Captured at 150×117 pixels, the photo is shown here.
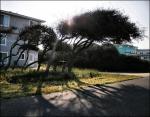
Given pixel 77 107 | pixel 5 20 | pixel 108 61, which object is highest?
pixel 5 20

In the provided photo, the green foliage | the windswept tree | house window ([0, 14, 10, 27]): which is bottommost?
the green foliage

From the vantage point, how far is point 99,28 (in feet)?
69.8

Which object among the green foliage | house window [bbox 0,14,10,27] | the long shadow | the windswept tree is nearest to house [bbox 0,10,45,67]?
house window [bbox 0,14,10,27]

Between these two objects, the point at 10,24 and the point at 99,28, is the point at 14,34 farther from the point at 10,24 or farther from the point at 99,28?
the point at 99,28

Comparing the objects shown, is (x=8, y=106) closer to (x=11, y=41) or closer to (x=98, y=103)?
(x=98, y=103)

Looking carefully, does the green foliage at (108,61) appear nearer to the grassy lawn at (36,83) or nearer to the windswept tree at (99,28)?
the windswept tree at (99,28)

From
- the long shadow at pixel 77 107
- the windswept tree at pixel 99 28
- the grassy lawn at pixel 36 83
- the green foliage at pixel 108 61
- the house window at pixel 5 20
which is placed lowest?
the long shadow at pixel 77 107

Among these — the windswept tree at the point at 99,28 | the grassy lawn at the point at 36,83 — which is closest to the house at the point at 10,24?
the windswept tree at the point at 99,28

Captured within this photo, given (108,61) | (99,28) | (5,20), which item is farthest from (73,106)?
(5,20)

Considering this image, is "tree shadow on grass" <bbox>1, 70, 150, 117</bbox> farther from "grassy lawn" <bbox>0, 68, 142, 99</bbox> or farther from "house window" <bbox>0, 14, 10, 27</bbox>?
"house window" <bbox>0, 14, 10, 27</bbox>

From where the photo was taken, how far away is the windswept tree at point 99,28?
21.4 m

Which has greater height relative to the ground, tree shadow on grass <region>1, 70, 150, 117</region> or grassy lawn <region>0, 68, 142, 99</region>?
grassy lawn <region>0, 68, 142, 99</region>

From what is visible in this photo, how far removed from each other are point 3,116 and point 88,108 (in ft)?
9.29

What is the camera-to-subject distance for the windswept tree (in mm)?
21438
